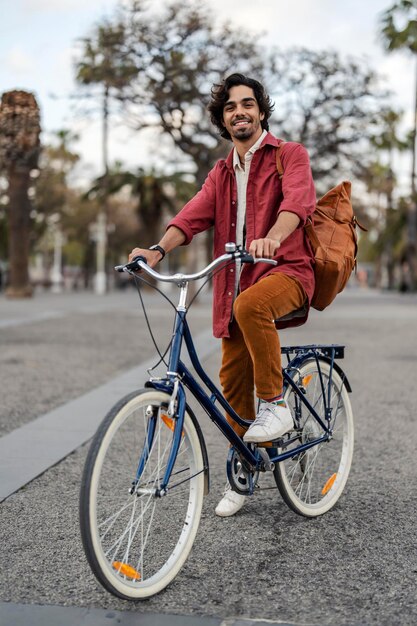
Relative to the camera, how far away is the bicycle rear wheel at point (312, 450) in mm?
3795

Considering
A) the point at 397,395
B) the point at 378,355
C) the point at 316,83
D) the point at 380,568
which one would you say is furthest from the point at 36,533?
the point at 316,83

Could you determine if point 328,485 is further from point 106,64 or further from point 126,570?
point 106,64

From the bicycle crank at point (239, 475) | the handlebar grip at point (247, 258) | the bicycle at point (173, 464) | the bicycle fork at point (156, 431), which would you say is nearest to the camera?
the bicycle at point (173, 464)

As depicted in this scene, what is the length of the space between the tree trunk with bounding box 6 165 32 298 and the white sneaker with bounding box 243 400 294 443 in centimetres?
1935

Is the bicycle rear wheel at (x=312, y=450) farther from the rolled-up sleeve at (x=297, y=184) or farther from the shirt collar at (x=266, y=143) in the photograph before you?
the shirt collar at (x=266, y=143)

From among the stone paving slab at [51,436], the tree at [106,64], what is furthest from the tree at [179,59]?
the stone paving slab at [51,436]

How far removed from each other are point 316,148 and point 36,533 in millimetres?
23295

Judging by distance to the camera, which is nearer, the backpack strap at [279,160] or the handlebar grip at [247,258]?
the handlebar grip at [247,258]

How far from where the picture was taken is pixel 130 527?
3010mm

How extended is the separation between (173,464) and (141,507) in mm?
225

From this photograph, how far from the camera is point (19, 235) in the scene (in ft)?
84.9

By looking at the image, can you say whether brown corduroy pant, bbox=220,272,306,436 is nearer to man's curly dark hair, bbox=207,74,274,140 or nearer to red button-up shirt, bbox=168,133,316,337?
red button-up shirt, bbox=168,133,316,337

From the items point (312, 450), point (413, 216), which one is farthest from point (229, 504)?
point (413, 216)

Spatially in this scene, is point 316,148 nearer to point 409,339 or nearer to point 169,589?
point 409,339
